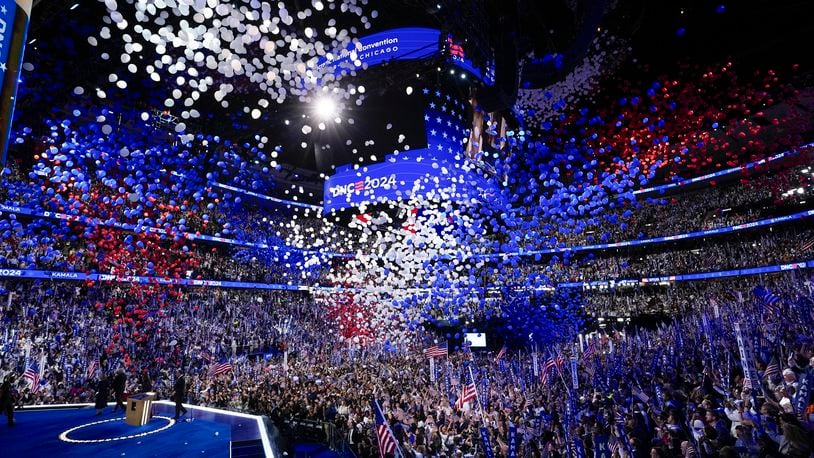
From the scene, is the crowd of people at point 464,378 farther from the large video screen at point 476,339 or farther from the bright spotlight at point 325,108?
the bright spotlight at point 325,108

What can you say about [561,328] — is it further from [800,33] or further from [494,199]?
[800,33]

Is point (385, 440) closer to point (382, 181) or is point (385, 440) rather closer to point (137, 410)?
point (137, 410)

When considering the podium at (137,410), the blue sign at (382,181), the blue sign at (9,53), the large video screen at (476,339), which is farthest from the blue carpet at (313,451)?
the large video screen at (476,339)

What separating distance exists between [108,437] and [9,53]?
35.0 feet

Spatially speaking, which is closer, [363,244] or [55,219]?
[55,219]

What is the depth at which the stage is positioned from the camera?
8.57m

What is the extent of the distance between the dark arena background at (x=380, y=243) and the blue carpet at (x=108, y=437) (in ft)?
0.40

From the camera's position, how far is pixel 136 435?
396 inches

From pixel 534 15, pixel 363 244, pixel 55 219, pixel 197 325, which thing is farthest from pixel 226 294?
pixel 534 15

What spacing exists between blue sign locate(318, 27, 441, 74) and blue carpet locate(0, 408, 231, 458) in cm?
1577

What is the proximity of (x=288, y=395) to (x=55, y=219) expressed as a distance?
20.1 metres

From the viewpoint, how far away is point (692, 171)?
111 feet

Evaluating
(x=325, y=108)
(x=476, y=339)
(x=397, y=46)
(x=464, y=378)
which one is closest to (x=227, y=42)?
(x=325, y=108)

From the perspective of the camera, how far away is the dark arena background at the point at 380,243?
832 centimetres
